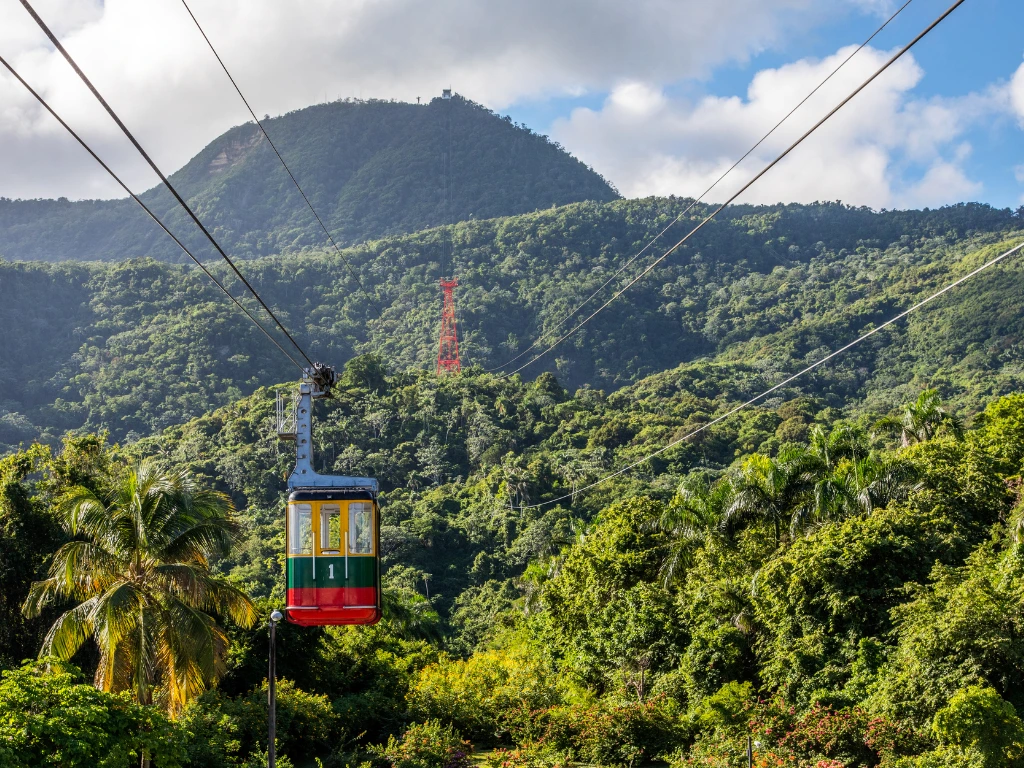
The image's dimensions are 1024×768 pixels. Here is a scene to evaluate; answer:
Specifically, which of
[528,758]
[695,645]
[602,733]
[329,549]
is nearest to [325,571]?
[329,549]

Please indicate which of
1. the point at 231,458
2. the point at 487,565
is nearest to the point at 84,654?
the point at 487,565

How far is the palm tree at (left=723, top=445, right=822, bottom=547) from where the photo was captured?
3328 cm

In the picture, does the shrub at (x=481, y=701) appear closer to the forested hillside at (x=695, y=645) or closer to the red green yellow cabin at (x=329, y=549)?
the forested hillside at (x=695, y=645)

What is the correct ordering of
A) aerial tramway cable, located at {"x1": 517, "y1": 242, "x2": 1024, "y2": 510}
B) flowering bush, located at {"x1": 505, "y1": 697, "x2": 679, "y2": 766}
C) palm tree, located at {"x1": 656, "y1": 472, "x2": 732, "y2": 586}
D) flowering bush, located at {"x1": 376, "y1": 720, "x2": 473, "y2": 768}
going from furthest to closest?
palm tree, located at {"x1": 656, "y1": 472, "x2": 732, "y2": 586} < flowering bush, located at {"x1": 505, "y1": 697, "x2": 679, "y2": 766} < flowering bush, located at {"x1": 376, "y1": 720, "x2": 473, "y2": 768} < aerial tramway cable, located at {"x1": 517, "y1": 242, "x2": 1024, "y2": 510}

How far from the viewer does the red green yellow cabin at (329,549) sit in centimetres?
1562

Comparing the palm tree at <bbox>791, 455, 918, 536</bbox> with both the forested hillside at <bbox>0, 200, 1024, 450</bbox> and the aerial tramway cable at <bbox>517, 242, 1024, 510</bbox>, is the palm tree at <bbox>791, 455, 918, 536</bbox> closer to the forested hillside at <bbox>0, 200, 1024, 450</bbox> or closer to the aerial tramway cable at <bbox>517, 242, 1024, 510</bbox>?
the aerial tramway cable at <bbox>517, 242, 1024, 510</bbox>

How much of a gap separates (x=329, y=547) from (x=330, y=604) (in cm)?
86

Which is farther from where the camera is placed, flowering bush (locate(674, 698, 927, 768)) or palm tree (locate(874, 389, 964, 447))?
palm tree (locate(874, 389, 964, 447))

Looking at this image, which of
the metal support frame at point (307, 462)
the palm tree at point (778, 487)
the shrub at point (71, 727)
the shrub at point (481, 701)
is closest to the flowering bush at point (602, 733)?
the shrub at point (481, 701)

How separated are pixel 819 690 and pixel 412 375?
226 ft

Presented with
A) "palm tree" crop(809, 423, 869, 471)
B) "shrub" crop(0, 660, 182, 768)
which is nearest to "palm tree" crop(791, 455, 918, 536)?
"palm tree" crop(809, 423, 869, 471)

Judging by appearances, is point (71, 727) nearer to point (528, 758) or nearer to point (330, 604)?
point (330, 604)

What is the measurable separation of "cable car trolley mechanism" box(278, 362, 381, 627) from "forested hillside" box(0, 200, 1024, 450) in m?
70.8

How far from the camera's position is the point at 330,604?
1570 cm
